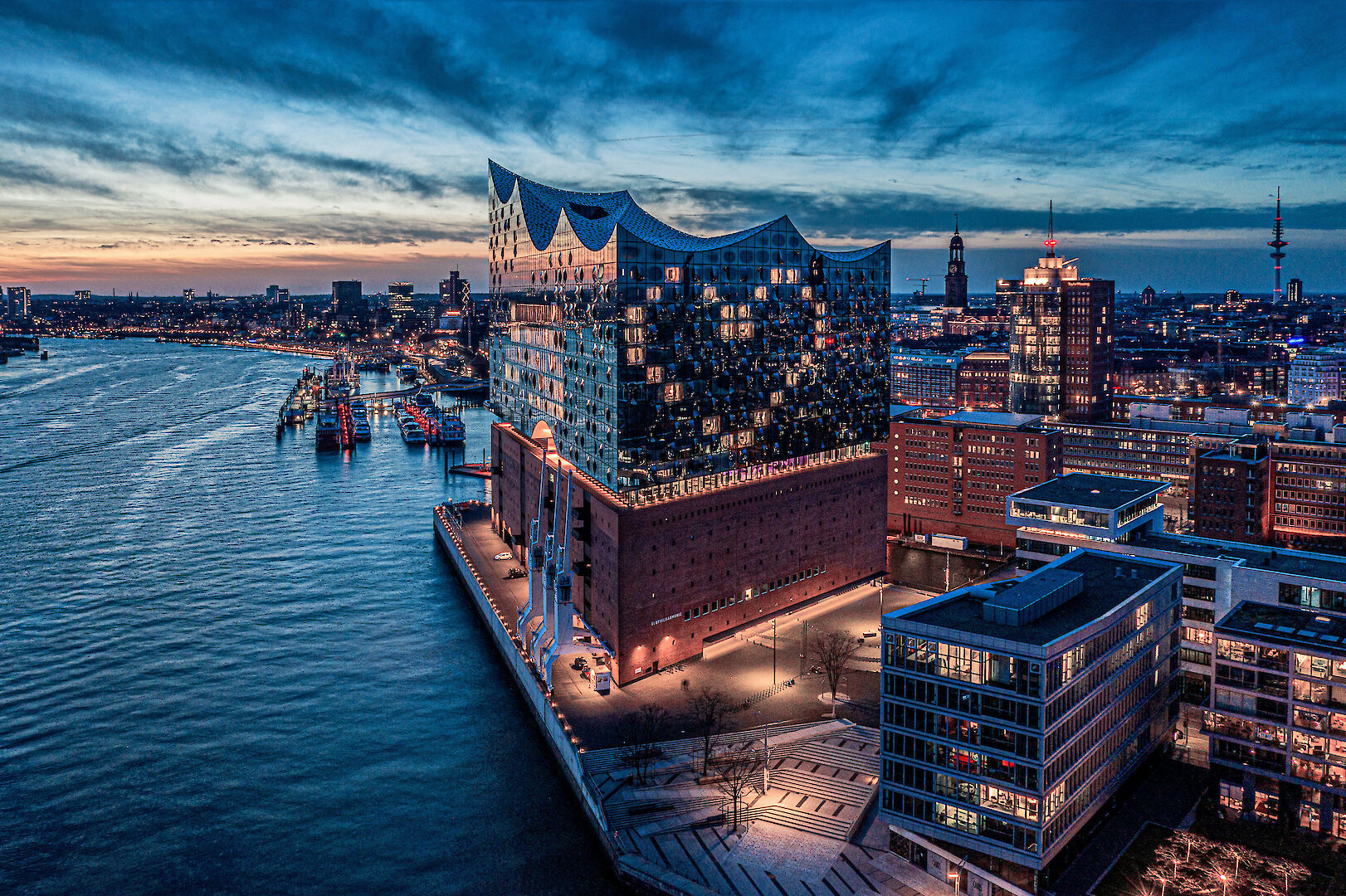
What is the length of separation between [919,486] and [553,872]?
7072cm

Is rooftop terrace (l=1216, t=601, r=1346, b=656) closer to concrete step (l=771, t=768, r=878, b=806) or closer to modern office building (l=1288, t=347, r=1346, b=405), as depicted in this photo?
→ concrete step (l=771, t=768, r=878, b=806)

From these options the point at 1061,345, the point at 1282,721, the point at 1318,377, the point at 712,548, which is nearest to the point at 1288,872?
the point at 1282,721

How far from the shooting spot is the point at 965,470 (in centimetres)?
10031

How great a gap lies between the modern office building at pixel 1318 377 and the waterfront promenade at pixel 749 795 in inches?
5781

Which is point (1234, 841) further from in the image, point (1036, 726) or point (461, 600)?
point (461, 600)

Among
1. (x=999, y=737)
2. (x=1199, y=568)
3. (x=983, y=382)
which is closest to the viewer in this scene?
(x=999, y=737)

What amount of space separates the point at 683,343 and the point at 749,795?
104ft

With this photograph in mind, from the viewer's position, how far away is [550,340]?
252ft

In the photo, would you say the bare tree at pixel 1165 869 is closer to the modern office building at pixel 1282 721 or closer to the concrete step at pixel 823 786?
the modern office building at pixel 1282 721

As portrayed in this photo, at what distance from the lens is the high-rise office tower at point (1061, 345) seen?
125750 millimetres

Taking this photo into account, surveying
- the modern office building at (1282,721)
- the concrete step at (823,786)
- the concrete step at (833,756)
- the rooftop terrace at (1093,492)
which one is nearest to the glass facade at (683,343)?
the rooftop terrace at (1093,492)

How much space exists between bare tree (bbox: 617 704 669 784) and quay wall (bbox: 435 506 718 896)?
284 cm

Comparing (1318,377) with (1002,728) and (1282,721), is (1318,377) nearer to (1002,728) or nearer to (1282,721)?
(1282,721)

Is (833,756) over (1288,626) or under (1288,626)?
under
